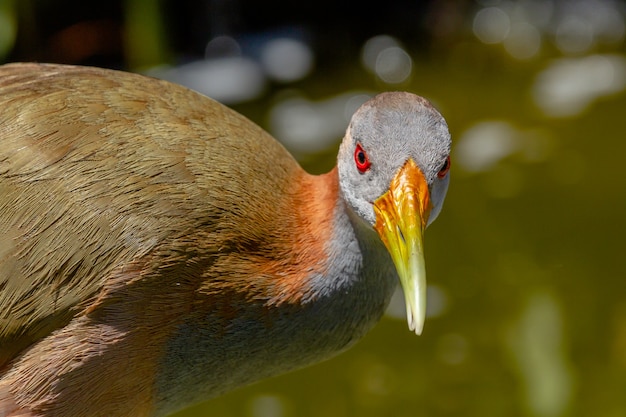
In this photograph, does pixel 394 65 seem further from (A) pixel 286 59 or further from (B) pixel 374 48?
(A) pixel 286 59

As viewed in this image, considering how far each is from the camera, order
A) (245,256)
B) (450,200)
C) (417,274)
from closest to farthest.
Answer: (417,274) → (245,256) → (450,200)

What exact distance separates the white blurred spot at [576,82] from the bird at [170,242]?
337 centimetres

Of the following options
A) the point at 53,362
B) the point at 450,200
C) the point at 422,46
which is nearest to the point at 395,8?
the point at 422,46

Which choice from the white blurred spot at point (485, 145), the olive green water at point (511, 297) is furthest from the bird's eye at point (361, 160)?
the white blurred spot at point (485, 145)

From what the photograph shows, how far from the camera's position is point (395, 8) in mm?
7316

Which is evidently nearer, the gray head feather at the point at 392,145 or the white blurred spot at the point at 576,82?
the gray head feather at the point at 392,145

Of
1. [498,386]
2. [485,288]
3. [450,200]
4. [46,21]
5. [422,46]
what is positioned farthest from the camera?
[422,46]

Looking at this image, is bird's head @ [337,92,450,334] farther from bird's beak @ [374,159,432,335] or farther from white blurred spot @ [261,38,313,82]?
white blurred spot @ [261,38,313,82]

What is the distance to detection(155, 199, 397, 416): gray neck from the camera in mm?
3221

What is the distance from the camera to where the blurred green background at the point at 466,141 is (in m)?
4.70

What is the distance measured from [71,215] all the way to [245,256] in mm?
533

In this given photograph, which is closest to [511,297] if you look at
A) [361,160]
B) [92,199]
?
[361,160]

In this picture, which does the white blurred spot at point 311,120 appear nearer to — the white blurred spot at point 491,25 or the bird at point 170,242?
the white blurred spot at point 491,25

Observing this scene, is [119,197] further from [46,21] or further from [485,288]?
[46,21]
